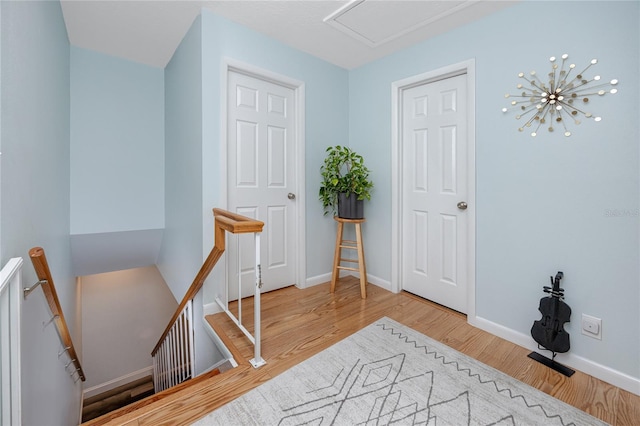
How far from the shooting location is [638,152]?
5.08 ft

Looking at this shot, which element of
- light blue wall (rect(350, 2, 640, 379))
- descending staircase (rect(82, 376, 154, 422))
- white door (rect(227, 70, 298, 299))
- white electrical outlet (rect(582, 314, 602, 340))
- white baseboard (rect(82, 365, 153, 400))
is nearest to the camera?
light blue wall (rect(350, 2, 640, 379))

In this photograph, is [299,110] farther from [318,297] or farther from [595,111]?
[595,111]

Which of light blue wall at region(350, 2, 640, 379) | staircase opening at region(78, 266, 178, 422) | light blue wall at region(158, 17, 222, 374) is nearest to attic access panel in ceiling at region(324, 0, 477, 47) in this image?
light blue wall at region(350, 2, 640, 379)

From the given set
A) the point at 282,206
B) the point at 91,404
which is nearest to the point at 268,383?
the point at 282,206

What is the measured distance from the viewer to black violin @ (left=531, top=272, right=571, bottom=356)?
1772 millimetres

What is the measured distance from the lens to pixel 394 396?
4.95 ft

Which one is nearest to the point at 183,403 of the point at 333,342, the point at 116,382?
the point at 333,342

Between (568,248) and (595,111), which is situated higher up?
(595,111)

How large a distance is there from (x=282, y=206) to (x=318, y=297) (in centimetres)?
95

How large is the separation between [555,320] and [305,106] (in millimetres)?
2608

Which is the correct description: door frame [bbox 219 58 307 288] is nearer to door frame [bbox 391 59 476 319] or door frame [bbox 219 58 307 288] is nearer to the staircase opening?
door frame [bbox 391 59 476 319]

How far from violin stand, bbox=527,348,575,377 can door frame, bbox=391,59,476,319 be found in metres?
0.45

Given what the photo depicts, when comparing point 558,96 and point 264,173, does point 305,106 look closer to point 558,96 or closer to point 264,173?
point 264,173

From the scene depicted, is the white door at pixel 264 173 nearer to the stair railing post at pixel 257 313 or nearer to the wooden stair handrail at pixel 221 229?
the wooden stair handrail at pixel 221 229
